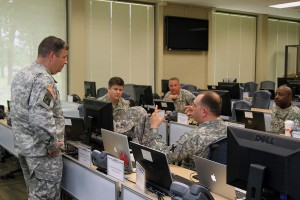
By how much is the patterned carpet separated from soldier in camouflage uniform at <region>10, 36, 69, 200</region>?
1.86 m

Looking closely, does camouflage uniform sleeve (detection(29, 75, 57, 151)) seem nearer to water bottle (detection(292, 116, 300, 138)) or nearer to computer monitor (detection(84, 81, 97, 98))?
water bottle (detection(292, 116, 300, 138))

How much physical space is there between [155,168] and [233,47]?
10.1 meters

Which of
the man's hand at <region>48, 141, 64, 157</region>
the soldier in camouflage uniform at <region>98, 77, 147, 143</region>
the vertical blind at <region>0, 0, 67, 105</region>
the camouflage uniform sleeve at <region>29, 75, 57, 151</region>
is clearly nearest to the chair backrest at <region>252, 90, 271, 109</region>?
the soldier in camouflage uniform at <region>98, 77, 147, 143</region>

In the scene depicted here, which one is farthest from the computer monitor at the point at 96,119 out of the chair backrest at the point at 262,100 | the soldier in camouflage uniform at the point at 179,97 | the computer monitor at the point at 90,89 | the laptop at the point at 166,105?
the chair backrest at the point at 262,100

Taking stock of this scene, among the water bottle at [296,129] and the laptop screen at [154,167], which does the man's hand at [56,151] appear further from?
the water bottle at [296,129]

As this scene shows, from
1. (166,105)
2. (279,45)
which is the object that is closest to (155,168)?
(166,105)

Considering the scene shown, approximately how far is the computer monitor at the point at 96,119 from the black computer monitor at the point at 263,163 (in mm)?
1411

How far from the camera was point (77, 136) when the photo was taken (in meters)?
3.28

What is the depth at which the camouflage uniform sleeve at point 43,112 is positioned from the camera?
8.04 feet

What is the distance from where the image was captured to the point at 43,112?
2.46 m

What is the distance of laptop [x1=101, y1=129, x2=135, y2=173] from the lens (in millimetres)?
2480

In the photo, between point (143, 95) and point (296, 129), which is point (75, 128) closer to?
point (296, 129)

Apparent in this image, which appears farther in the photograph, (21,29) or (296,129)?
(21,29)

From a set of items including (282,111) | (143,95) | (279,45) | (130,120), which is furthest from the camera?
(279,45)
